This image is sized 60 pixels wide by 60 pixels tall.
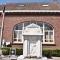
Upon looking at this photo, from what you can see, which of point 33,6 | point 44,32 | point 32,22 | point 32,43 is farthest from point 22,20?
point 32,43

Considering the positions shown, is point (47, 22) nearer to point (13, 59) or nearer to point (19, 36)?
point (19, 36)

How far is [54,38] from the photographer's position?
29359 mm

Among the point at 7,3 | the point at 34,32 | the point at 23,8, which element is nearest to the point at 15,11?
the point at 23,8

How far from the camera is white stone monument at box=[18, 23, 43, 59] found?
1697 cm

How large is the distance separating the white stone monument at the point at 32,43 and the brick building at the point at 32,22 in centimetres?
1211

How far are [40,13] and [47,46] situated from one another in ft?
15.0

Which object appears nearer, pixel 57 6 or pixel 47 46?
pixel 47 46

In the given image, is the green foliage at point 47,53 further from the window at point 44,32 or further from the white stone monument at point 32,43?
the white stone monument at point 32,43

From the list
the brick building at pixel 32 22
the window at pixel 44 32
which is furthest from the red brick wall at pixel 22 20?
the window at pixel 44 32

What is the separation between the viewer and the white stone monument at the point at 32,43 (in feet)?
55.7

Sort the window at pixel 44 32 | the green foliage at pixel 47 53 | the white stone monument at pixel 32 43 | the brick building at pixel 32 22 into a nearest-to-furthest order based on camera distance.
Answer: the white stone monument at pixel 32 43
the green foliage at pixel 47 53
the brick building at pixel 32 22
the window at pixel 44 32

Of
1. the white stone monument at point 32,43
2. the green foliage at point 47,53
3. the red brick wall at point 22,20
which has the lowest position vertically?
the green foliage at point 47,53

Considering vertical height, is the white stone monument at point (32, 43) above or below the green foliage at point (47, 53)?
above

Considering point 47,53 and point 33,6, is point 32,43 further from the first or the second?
point 33,6
